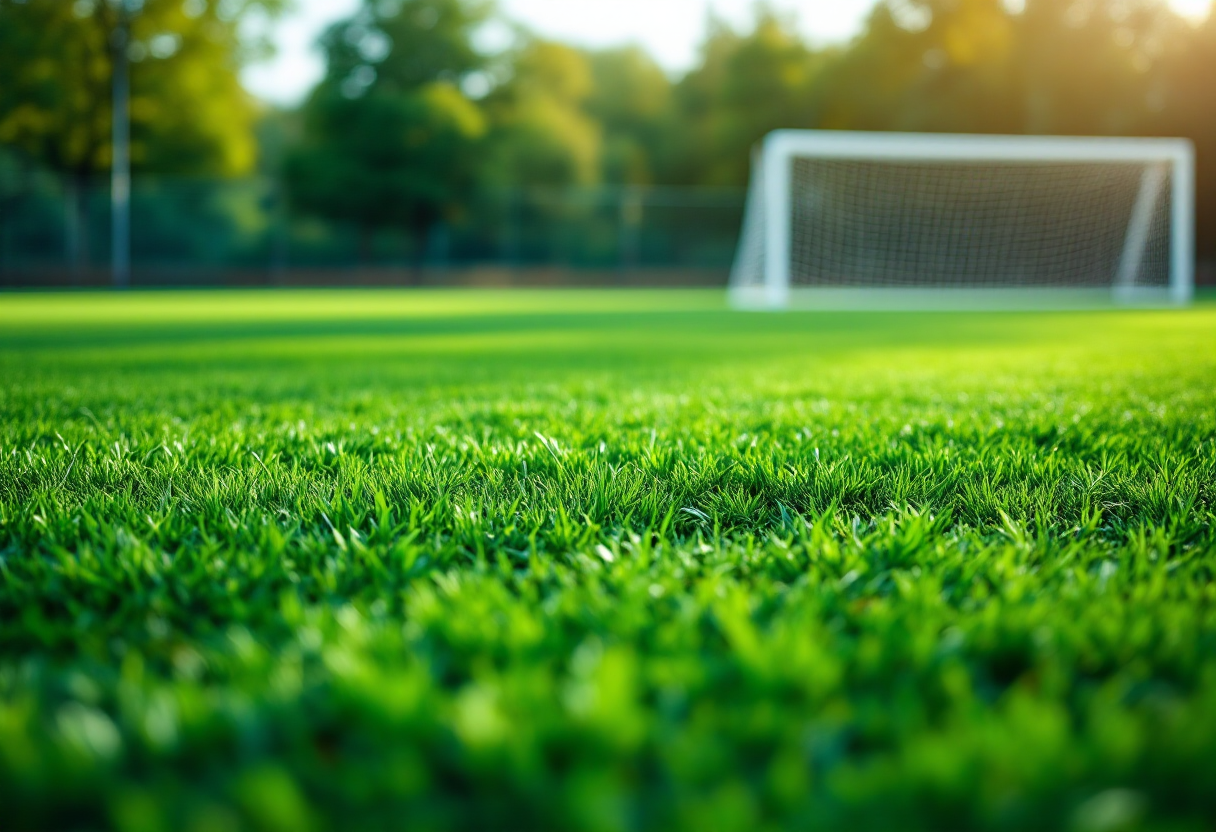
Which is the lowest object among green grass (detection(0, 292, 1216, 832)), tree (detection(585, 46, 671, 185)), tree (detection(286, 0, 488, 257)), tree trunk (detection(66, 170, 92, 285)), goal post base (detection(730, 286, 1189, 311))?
green grass (detection(0, 292, 1216, 832))

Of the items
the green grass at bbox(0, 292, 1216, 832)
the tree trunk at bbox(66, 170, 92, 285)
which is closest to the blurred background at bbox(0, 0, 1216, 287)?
the tree trunk at bbox(66, 170, 92, 285)

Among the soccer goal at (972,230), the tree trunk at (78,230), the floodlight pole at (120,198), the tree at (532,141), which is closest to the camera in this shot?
the soccer goal at (972,230)

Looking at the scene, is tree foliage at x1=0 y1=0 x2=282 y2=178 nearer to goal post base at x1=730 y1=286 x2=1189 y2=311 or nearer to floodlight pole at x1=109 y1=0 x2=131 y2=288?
floodlight pole at x1=109 y1=0 x2=131 y2=288

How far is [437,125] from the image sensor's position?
102 ft

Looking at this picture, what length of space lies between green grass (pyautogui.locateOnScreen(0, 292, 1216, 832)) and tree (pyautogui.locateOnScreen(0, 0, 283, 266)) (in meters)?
32.5

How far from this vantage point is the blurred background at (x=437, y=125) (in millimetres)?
28031

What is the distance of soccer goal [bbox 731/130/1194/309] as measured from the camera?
66.9 ft

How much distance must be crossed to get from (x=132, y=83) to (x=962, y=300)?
30.3 m

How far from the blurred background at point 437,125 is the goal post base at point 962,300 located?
999 cm

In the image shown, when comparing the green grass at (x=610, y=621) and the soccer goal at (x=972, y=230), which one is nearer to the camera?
the green grass at (x=610, y=621)

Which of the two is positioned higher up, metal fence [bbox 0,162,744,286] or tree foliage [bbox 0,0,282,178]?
tree foliage [bbox 0,0,282,178]

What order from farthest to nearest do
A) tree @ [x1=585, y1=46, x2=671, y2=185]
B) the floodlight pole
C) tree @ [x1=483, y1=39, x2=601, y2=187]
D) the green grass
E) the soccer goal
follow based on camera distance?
tree @ [x1=585, y1=46, x2=671, y2=185] → tree @ [x1=483, y1=39, x2=601, y2=187] → the floodlight pole → the soccer goal → the green grass

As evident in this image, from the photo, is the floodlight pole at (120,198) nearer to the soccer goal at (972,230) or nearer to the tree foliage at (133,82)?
Answer: the tree foliage at (133,82)

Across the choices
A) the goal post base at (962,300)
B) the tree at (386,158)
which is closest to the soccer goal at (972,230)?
the goal post base at (962,300)
